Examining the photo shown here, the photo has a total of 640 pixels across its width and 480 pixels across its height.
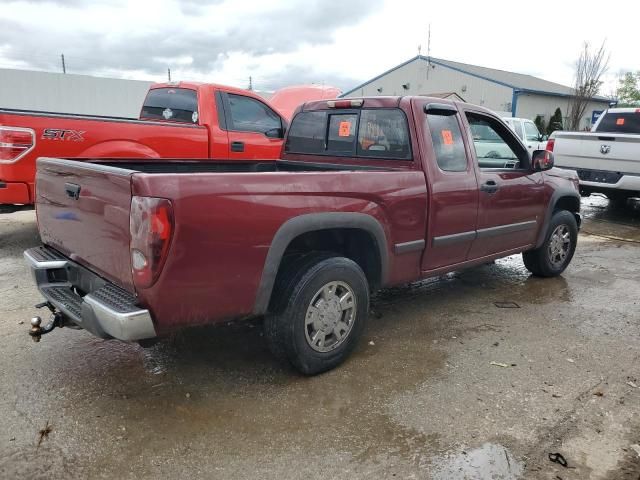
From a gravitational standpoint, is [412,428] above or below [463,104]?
below

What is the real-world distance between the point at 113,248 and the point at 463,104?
3038 mm

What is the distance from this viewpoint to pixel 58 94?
19.9m

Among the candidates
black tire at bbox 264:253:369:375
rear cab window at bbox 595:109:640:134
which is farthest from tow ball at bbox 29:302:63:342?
rear cab window at bbox 595:109:640:134

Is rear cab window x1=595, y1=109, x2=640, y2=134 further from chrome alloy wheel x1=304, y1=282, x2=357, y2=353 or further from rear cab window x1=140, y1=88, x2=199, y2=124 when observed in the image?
chrome alloy wheel x1=304, y1=282, x2=357, y2=353

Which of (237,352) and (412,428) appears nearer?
(412,428)

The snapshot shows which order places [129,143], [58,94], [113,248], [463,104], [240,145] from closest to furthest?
[113,248], [463,104], [129,143], [240,145], [58,94]

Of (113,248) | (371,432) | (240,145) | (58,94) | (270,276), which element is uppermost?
(58,94)

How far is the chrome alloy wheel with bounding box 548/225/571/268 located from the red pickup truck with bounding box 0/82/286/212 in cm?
374

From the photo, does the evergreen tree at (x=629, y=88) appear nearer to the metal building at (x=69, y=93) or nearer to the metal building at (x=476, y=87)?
the metal building at (x=476, y=87)

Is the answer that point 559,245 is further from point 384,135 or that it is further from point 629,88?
point 629,88

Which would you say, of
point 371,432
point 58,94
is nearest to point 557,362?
point 371,432

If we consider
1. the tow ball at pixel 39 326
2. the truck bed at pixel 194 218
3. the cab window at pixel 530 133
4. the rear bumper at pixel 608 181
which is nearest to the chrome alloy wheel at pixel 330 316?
the truck bed at pixel 194 218

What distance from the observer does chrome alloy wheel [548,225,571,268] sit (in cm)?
555

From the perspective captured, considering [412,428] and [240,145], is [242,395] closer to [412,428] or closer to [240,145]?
[412,428]
